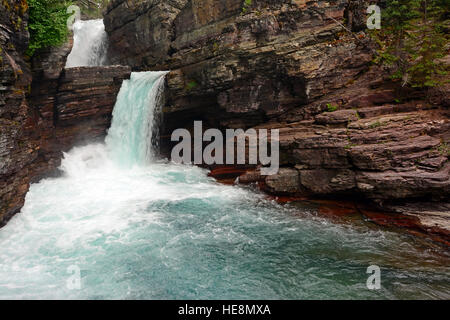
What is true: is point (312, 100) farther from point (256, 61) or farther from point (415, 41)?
point (415, 41)

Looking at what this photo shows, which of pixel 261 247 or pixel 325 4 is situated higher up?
pixel 325 4

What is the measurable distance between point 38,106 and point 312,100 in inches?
635

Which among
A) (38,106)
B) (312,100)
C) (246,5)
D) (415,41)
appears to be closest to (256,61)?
(312,100)

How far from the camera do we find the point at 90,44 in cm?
2805

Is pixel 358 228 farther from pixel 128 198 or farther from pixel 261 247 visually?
pixel 128 198

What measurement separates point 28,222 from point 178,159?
35.1 feet

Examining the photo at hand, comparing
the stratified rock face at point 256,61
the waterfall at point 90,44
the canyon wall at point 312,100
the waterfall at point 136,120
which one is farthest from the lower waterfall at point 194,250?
the waterfall at point 90,44

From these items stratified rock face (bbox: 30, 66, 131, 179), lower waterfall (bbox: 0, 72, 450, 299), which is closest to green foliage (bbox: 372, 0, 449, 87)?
lower waterfall (bbox: 0, 72, 450, 299)

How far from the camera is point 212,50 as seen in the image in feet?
59.2

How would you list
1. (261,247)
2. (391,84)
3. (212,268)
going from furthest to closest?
(391,84), (261,247), (212,268)

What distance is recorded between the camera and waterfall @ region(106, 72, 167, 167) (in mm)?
19859
